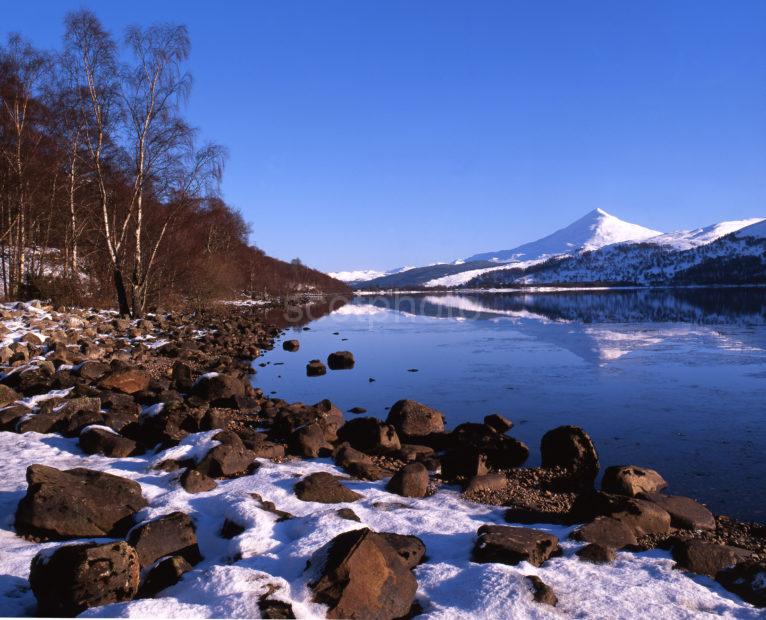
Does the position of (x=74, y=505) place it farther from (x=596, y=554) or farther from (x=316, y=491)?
(x=596, y=554)

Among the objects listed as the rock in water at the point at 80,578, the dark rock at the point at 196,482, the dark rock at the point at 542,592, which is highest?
the rock in water at the point at 80,578

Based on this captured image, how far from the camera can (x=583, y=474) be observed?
8055mm

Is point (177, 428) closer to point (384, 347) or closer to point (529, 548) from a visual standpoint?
point (529, 548)

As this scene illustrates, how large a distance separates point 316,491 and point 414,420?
13.4 feet

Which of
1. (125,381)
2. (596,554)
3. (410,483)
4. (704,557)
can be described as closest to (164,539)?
(410,483)

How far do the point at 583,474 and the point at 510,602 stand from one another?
4.45 meters

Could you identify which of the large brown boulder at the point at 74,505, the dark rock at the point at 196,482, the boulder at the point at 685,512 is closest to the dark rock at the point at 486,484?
the boulder at the point at 685,512

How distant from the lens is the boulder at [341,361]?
19.2 meters

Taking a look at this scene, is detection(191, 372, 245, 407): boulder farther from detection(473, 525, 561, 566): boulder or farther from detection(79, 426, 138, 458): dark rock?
detection(473, 525, 561, 566): boulder

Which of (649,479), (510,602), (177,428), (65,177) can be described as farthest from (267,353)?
(510,602)

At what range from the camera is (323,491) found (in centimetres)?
647

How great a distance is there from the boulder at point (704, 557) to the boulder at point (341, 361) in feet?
47.8

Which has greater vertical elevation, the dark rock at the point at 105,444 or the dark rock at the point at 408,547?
the dark rock at the point at 105,444

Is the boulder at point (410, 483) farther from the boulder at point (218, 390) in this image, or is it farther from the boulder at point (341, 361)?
the boulder at point (341, 361)
